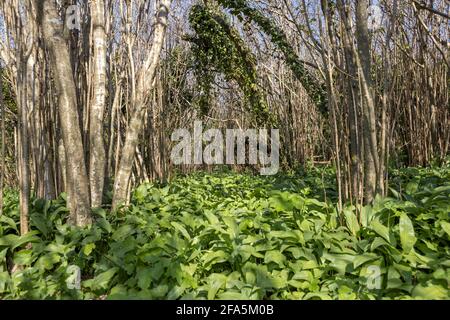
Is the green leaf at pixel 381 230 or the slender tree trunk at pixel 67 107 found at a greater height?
the slender tree trunk at pixel 67 107

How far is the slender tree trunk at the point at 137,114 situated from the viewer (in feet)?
9.68

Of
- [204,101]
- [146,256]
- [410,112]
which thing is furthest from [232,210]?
Answer: [204,101]

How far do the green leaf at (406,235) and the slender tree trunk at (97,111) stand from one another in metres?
1.89

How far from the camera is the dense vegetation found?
1675mm

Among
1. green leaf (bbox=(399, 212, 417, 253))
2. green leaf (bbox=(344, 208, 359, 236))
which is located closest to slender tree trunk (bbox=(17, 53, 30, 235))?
green leaf (bbox=(344, 208, 359, 236))

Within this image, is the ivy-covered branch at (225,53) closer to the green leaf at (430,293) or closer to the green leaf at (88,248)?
the green leaf at (88,248)

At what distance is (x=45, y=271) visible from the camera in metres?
2.04

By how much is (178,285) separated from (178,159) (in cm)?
519

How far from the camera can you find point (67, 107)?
7.68 ft

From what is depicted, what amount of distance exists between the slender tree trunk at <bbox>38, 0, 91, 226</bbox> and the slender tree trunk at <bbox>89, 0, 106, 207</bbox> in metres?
0.35

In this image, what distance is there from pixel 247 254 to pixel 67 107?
133 centimetres

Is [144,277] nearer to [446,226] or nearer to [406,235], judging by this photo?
[406,235]

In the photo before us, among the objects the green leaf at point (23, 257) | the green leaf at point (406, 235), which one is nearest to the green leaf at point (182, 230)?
the green leaf at point (23, 257)

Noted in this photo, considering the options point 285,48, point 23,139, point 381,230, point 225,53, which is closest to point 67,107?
point 23,139
